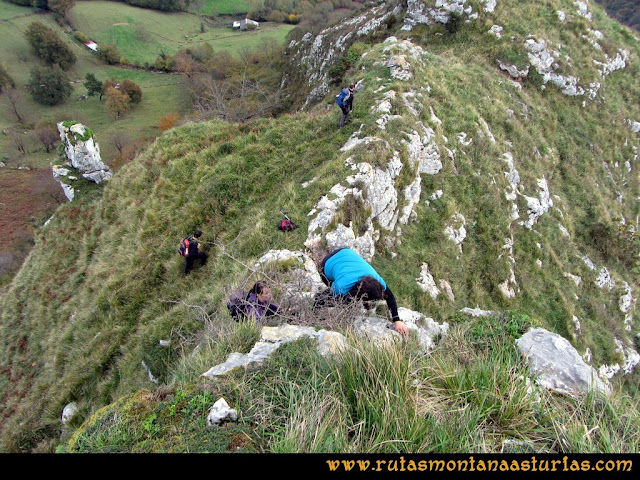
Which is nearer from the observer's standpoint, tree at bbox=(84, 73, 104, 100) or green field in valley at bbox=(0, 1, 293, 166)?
green field in valley at bbox=(0, 1, 293, 166)

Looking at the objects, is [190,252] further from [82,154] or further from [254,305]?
[82,154]

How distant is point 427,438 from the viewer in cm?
301

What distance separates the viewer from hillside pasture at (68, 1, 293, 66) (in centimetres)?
Answer: 9881

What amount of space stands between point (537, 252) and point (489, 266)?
3.54m

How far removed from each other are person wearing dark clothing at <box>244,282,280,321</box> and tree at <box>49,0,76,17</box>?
140976 mm

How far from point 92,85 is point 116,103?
46.9 ft

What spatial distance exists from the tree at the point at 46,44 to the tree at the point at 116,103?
26235mm

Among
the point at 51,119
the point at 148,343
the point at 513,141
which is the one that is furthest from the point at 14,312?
the point at 51,119

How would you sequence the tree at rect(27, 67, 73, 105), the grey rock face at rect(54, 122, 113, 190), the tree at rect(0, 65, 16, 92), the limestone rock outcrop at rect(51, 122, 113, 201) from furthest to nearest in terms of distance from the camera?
the tree at rect(0, 65, 16, 92) → the tree at rect(27, 67, 73, 105) → the grey rock face at rect(54, 122, 113, 190) → the limestone rock outcrop at rect(51, 122, 113, 201)

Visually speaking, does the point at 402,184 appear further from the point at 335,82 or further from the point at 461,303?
the point at 335,82

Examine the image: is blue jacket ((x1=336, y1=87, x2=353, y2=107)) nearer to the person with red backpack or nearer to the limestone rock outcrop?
the person with red backpack

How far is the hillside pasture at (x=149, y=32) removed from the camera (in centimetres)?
9881

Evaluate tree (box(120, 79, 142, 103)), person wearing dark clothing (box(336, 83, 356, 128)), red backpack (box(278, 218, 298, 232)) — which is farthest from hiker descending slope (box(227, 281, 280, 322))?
tree (box(120, 79, 142, 103))

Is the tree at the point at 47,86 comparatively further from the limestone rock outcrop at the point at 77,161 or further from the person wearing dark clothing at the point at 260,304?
the person wearing dark clothing at the point at 260,304
